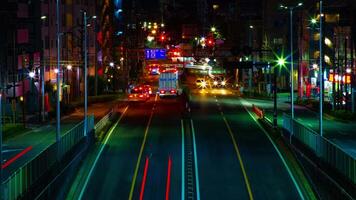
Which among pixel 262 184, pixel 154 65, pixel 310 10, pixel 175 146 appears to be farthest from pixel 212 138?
pixel 154 65

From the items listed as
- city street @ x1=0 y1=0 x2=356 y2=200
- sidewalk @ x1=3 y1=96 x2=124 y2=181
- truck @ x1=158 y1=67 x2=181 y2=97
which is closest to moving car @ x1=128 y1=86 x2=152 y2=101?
city street @ x1=0 y1=0 x2=356 y2=200

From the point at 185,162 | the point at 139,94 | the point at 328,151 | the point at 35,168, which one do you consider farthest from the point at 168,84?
the point at 35,168

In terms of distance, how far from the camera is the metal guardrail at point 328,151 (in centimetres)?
2983

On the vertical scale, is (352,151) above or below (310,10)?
below

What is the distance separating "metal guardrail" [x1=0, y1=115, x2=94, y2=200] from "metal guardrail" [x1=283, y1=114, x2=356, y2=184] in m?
13.1

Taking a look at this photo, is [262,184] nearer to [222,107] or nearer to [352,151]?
[352,151]

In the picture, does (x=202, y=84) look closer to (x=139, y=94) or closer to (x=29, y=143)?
(x=139, y=94)

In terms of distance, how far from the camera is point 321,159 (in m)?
36.4

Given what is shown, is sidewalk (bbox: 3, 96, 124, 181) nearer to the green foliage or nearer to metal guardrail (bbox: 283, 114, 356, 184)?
metal guardrail (bbox: 283, 114, 356, 184)

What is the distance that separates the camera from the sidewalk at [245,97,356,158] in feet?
167

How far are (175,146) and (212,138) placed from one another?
4.90 m

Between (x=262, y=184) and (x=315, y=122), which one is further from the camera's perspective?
(x=315, y=122)

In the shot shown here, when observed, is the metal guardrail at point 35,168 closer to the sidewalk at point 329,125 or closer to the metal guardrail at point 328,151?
the metal guardrail at point 328,151

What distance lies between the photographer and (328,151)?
35.1 meters
